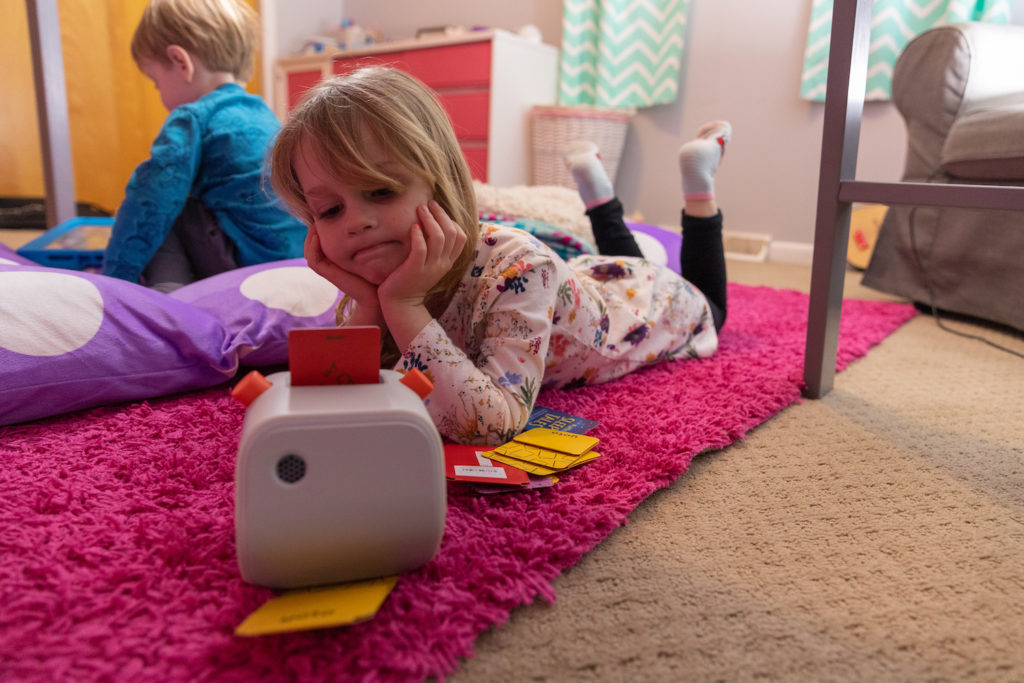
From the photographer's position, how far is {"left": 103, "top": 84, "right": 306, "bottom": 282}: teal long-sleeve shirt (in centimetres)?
119

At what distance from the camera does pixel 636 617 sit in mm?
482

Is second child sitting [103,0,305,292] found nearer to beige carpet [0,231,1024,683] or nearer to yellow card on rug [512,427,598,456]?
yellow card on rug [512,427,598,456]

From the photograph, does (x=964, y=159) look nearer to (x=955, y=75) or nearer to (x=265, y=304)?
(x=955, y=75)

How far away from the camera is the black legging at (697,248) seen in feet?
3.84

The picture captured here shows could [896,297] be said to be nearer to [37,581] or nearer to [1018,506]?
[1018,506]

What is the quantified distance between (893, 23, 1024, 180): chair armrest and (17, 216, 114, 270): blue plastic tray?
68.3 inches

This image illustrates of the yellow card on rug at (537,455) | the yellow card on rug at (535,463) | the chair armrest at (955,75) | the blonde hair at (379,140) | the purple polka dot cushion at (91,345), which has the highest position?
the chair armrest at (955,75)

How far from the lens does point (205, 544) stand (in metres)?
0.54

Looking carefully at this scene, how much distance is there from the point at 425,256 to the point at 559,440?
0.24 m

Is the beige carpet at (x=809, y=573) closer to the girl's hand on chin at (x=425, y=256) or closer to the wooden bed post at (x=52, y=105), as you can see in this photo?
the girl's hand on chin at (x=425, y=256)

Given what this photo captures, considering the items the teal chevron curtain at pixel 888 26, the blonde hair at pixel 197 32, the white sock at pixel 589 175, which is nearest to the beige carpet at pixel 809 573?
the white sock at pixel 589 175

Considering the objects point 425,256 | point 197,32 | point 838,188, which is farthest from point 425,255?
point 197,32

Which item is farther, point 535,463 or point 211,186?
point 211,186

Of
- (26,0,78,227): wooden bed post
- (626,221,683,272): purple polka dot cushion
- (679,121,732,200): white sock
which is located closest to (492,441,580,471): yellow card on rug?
(679,121,732,200): white sock
